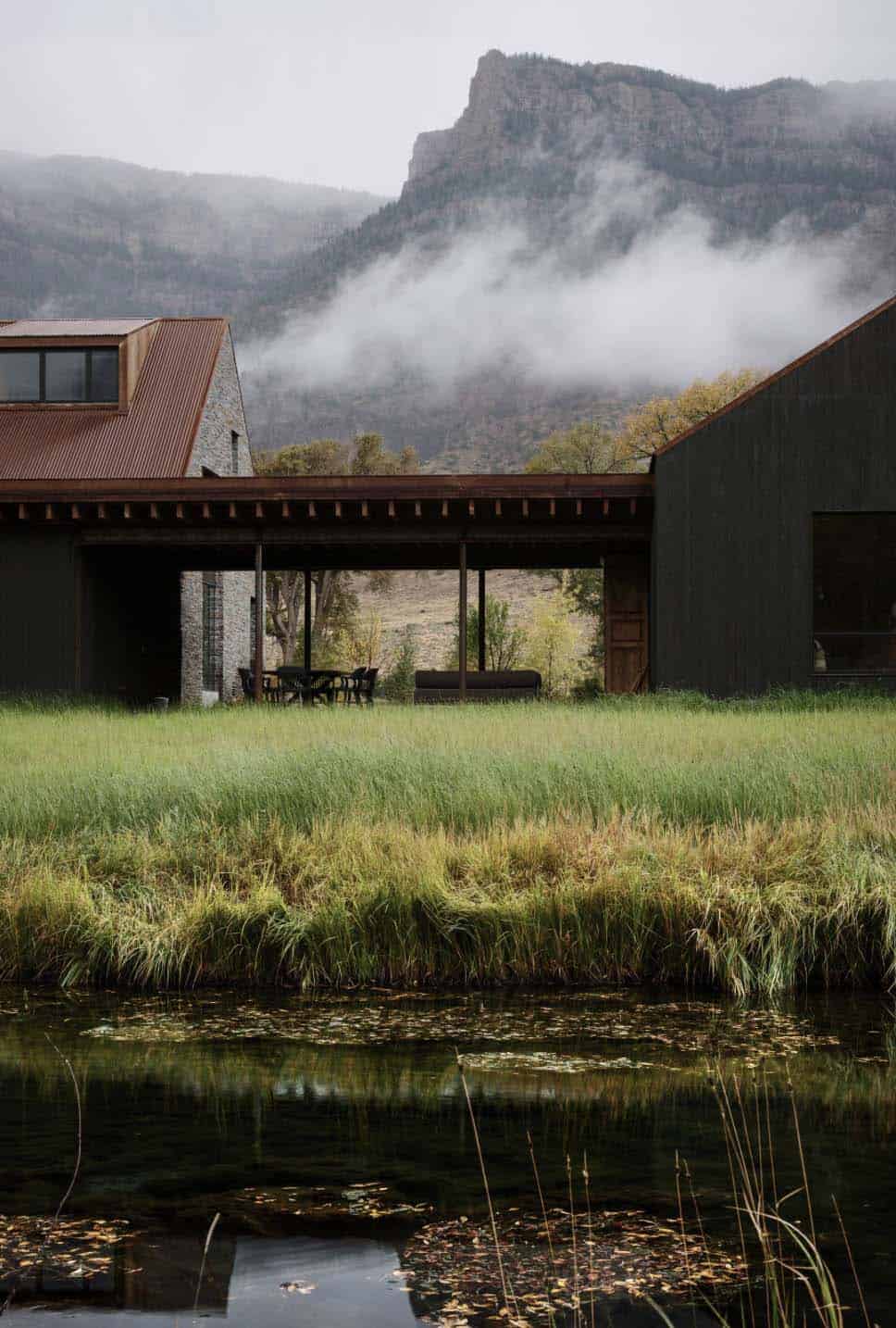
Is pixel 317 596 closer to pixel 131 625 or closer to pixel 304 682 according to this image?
pixel 131 625

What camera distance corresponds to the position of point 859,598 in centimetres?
1788

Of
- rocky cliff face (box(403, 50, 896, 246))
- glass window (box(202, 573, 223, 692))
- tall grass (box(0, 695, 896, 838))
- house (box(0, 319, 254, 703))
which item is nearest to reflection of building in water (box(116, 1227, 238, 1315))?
tall grass (box(0, 695, 896, 838))

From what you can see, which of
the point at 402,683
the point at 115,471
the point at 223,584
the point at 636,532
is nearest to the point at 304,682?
the point at 115,471

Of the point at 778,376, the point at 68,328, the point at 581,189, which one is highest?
the point at 581,189

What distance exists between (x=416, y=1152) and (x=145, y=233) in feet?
554

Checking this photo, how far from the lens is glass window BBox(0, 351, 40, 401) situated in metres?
23.5

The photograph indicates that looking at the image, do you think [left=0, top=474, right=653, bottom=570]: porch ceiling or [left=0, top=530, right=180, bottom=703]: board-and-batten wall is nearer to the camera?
[left=0, top=474, right=653, bottom=570]: porch ceiling

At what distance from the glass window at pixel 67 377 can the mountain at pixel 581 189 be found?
75291mm

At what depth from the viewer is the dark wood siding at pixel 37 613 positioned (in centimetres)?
1956

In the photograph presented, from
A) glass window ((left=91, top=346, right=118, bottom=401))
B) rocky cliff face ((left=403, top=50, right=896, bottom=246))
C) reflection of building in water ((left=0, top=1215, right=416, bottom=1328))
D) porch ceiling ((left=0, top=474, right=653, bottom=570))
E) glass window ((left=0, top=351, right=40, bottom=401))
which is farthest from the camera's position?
rocky cliff face ((left=403, top=50, right=896, bottom=246))

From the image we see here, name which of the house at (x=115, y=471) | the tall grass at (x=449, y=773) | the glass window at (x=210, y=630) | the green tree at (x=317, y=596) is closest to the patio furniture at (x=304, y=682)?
the house at (x=115, y=471)

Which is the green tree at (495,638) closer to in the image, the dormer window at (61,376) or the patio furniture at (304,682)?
the patio furniture at (304,682)

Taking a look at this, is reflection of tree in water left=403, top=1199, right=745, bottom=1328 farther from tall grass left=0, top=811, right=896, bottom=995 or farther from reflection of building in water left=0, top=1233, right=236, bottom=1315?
tall grass left=0, top=811, right=896, bottom=995

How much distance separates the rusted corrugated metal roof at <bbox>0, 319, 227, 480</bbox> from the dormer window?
0.99 ft
